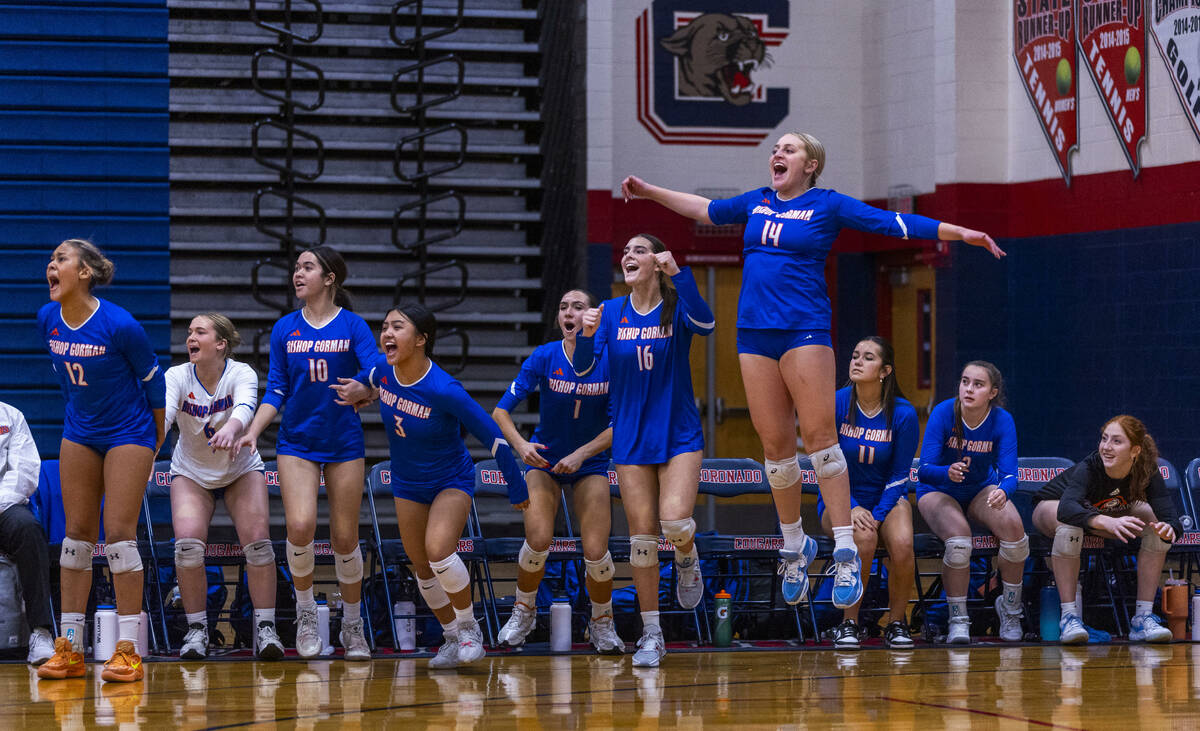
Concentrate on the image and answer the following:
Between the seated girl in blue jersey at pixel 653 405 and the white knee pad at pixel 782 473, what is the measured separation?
423 millimetres

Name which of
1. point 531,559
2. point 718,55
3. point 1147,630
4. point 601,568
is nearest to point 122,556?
point 531,559

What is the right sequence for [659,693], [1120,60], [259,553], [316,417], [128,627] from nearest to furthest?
[659,693] < [128,627] < [316,417] < [259,553] < [1120,60]

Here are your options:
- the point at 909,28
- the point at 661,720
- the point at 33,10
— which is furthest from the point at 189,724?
the point at 909,28

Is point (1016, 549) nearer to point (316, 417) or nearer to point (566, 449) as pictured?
point (566, 449)

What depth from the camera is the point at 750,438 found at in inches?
511

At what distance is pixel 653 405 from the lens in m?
6.77

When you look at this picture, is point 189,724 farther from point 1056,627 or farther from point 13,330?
point 13,330

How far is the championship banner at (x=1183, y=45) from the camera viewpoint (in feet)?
33.5

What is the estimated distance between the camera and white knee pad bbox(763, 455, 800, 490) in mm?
6406

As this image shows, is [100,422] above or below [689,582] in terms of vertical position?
above

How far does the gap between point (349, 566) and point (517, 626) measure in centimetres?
86

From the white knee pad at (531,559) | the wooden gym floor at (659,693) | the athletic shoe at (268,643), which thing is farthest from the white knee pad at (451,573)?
the athletic shoe at (268,643)

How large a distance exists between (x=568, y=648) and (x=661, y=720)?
1.95 metres

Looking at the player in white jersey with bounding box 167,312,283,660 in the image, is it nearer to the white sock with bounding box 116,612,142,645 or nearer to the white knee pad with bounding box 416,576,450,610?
the white sock with bounding box 116,612,142,645
